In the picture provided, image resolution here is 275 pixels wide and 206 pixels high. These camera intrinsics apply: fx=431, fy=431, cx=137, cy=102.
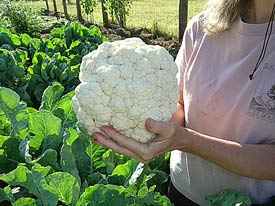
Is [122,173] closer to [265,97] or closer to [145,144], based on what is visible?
[145,144]

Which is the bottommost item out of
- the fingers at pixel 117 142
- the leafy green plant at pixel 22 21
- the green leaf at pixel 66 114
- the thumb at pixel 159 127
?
the leafy green plant at pixel 22 21

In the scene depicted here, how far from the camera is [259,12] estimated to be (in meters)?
1.45

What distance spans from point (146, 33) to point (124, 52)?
7.56 meters

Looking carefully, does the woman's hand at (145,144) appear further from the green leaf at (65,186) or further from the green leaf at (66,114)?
the green leaf at (66,114)

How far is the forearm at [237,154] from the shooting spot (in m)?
1.37

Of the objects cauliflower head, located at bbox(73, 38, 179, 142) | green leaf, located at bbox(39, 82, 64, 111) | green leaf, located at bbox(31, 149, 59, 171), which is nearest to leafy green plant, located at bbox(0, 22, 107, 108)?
green leaf, located at bbox(39, 82, 64, 111)

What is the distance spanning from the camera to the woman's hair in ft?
4.95

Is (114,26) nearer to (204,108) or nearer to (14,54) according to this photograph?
(14,54)

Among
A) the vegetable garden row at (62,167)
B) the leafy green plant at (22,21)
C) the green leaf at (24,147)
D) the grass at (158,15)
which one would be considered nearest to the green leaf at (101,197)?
the vegetable garden row at (62,167)

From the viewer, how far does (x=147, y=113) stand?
52.6 inches

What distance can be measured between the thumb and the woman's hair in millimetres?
416

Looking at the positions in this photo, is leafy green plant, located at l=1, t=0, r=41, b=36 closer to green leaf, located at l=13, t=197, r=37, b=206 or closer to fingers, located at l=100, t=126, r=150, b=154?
green leaf, located at l=13, t=197, r=37, b=206

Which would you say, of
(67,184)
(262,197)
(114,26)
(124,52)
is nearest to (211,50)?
(124,52)

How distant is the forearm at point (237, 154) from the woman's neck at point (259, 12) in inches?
16.7
